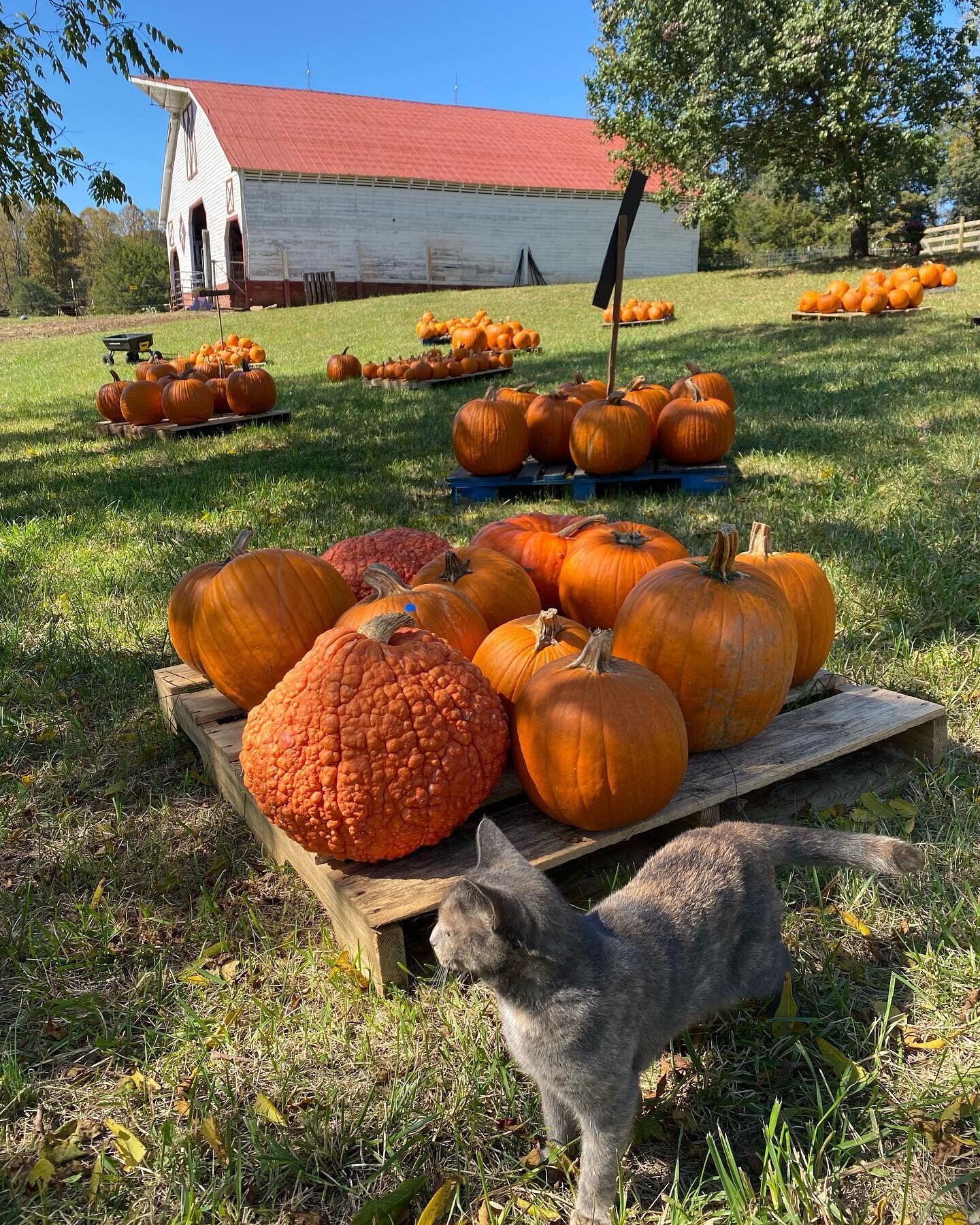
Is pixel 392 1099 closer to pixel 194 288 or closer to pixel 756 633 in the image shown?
pixel 756 633

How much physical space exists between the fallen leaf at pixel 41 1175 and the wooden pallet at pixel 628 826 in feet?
2.49

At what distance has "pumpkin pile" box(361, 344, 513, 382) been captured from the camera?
11695mm

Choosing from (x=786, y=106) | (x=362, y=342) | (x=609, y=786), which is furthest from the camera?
(x=786, y=106)

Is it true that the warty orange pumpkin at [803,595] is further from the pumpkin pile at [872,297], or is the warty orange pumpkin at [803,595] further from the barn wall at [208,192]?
the barn wall at [208,192]

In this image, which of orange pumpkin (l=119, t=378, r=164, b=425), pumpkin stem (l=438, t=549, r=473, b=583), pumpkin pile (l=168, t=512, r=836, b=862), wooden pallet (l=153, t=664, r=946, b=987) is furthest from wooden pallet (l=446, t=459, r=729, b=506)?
orange pumpkin (l=119, t=378, r=164, b=425)

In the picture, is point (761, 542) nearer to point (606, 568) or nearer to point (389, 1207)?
point (606, 568)

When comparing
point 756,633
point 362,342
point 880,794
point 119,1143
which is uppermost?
point 362,342

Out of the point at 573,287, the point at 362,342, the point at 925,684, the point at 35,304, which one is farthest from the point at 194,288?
the point at 925,684

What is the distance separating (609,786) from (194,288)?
40276mm

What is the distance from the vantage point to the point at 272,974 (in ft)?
7.20

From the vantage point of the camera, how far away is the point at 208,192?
3450 cm

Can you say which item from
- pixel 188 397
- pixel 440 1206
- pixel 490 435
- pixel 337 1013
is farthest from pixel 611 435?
pixel 188 397

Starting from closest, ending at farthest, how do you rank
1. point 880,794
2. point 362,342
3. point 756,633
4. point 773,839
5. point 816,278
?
Answer: 1. point 773,839
2. point 756,633
3. point 880,794
4. point 362,342
5. point 816,278

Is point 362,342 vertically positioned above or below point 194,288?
below
